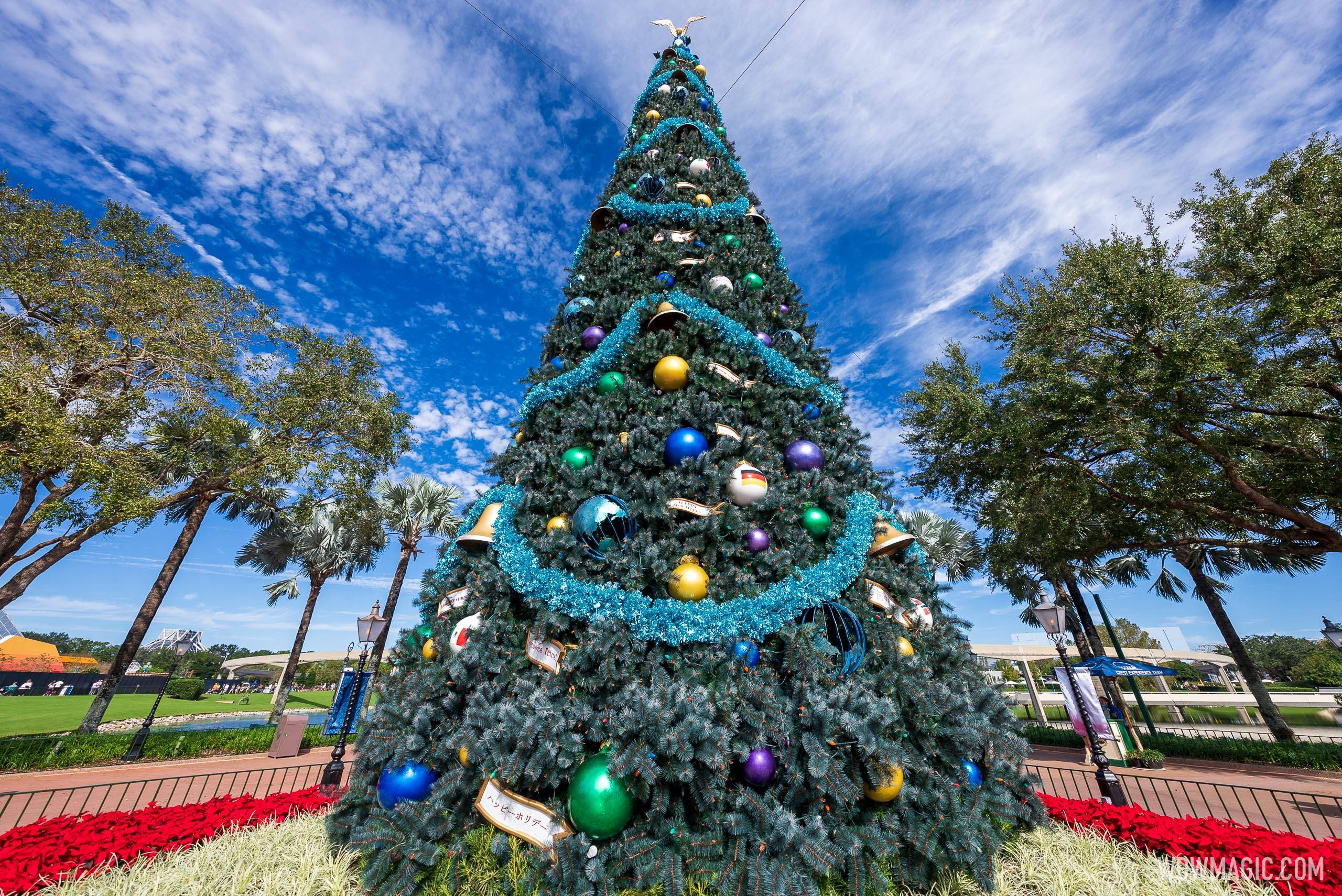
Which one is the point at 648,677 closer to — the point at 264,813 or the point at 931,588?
the point at 931,588

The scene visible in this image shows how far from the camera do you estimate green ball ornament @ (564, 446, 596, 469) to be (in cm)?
411

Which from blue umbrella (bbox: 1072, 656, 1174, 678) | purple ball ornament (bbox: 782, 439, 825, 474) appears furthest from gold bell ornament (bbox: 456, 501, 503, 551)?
blue umbrella (bbox: 1072, 656, 1174, 678)

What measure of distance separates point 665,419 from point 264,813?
17.9 feet

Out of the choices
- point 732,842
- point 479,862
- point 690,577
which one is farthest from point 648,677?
point 479,862

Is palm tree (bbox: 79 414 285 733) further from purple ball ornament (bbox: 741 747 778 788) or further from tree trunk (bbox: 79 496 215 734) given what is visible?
purple ball ornament (bbox: 741 747 778 788)

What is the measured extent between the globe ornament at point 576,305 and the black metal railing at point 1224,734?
17.0 m

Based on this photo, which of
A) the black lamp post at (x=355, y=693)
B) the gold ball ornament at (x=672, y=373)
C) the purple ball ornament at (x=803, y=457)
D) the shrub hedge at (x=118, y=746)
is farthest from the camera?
the shrub hedge at (x=118, y=746)

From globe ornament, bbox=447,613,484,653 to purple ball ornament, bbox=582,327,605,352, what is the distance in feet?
9.34

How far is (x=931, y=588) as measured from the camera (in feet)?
13.2

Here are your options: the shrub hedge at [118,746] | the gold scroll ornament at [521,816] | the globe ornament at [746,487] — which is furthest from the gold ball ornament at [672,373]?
the shrub hedge at [118,746]

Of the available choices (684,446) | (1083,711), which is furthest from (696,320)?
(1083,711)

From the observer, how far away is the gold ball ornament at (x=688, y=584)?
3.31 meters

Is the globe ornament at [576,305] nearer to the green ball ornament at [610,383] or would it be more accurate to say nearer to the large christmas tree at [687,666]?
the large christmas tree at [687,666]

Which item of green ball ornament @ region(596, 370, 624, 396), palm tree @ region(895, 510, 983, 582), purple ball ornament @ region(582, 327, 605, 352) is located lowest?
green ball ornament @ region(596, 370, 624, 396)
